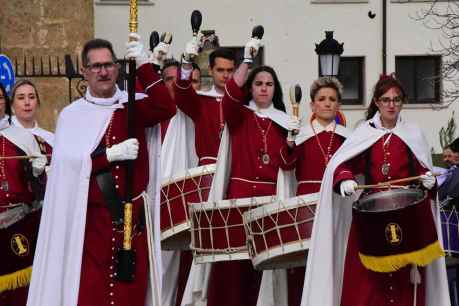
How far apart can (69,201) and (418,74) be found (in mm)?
24839

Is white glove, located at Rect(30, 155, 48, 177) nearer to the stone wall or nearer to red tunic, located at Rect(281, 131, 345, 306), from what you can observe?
red tunic, located at Rect(281, 131, 345, 306)

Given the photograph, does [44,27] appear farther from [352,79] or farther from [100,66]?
[100,66]

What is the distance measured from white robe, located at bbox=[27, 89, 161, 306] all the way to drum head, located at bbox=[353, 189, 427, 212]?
1695 millimetres

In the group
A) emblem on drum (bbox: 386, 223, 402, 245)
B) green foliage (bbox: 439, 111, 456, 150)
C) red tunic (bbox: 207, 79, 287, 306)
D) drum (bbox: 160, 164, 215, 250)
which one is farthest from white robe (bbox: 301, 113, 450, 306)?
green foliage (bbox: 439, 111, 456, 150)

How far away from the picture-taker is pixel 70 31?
94.4 ft

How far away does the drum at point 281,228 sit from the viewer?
36.3 feet

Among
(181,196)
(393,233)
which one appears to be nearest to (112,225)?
(393,233)

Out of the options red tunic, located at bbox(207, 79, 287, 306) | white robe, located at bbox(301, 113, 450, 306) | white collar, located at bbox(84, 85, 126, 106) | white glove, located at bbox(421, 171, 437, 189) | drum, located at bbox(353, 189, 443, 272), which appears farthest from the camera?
red tunic, located at bbox(207, 79, 287, 306)

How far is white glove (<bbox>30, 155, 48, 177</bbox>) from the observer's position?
38.3 ft

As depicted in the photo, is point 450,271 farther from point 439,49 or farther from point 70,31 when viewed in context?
point 439,49

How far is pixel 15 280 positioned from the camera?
11711mm

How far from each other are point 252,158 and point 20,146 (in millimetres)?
1812

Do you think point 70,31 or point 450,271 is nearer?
point 450,271

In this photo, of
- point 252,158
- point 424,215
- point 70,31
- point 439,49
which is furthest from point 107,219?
point 439,49
